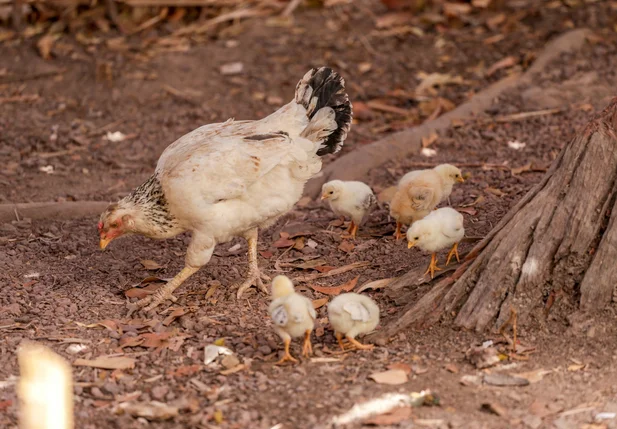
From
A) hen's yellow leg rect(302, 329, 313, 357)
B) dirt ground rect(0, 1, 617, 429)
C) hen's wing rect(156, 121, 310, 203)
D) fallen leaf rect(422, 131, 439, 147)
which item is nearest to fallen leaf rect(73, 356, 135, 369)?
dirt ground rect(0, 1, 617, 429)

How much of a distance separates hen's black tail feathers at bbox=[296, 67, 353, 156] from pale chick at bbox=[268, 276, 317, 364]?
1448mm

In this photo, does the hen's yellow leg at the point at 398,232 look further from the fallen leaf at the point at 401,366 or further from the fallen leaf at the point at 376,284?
the fallen leaf at the point at 401,366

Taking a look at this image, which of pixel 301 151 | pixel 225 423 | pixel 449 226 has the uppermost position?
pixel 301 151

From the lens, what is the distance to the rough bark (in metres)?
7.46

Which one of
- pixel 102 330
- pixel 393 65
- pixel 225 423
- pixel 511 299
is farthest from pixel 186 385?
pixel 393 65

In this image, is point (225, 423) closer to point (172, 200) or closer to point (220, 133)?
point (172, 200)

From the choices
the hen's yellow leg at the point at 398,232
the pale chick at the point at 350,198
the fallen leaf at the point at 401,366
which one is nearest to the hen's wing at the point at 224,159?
the pale chick at the point at 350,198

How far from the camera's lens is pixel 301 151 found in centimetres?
535

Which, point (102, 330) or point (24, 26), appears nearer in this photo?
point (102, 330)

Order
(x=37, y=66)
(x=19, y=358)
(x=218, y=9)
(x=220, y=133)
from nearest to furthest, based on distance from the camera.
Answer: (x=19, y=358) → (x=220, y=133) → (x=37, y=66) → (x=218, y=9)

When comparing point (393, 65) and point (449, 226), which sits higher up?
point (393, 65)

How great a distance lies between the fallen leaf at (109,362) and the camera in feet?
14.4

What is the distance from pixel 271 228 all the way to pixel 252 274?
44.4 inches

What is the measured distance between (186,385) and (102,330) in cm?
90
